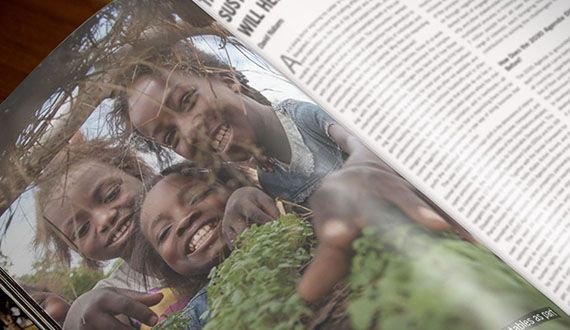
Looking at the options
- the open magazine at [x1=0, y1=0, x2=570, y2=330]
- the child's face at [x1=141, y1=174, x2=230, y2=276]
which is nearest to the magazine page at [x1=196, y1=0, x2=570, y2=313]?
the open magazine at [x1=0, y1=0, x2=570, y2=330]

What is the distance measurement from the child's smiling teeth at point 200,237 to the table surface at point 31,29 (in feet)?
0.64

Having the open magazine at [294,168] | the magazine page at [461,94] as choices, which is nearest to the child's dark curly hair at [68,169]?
the open magazine at [294,168]

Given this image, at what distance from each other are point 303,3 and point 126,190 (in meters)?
0.18

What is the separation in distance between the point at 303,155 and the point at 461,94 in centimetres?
11

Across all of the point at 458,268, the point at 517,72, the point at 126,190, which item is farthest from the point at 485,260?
the point at 126,190

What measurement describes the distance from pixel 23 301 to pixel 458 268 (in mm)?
303

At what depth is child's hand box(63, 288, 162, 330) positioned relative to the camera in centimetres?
43

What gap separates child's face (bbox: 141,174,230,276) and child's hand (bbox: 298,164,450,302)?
0.07m

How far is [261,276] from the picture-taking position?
423 mm

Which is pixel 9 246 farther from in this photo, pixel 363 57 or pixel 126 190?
pixel 363 57

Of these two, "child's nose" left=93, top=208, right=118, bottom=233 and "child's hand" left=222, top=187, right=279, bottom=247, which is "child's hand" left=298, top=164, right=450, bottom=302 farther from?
"child's nose" left=93, top=208, right=118, bottom=233

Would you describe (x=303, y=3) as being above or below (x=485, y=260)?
above

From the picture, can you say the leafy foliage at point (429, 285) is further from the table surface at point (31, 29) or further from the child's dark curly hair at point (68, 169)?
the table surface at point (31, 29)

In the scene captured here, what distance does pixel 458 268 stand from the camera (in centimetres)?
40
